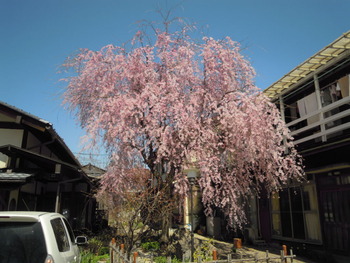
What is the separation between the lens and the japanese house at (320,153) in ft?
32.9

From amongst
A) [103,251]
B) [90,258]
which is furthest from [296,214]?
[90,258]

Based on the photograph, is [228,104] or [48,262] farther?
[228,104]

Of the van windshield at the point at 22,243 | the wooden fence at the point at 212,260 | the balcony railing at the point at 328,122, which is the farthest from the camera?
the balcony railing at the point at 328,122

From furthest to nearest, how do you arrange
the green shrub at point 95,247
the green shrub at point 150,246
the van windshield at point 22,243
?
the green shrub at point 150,246, the green shrub at point 95,247, the van windshield at point 22,243

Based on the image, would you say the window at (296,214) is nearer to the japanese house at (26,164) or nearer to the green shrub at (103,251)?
the green shrub at (103,251)

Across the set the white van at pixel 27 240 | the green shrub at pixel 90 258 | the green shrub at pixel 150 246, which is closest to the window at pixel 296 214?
the green shrub at pixel 150 246

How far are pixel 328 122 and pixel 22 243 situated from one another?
9969mm

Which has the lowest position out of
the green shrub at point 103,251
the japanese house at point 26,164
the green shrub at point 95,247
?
the green shrub at point 103,251

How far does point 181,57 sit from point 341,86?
19.9ft

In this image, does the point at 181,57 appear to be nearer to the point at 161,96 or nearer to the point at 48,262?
the point at 161,96

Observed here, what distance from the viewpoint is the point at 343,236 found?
10039 mm

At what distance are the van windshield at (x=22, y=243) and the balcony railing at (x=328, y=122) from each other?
907 centimetres

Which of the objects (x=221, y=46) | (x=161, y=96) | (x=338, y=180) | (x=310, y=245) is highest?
(x=221, y=46)

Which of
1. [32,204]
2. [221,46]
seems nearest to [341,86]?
[221,46]
